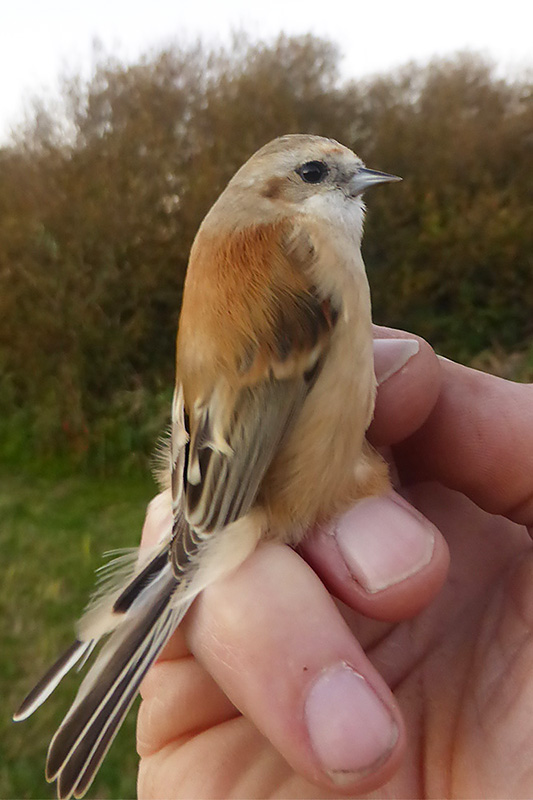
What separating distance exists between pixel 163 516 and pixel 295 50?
5385mm

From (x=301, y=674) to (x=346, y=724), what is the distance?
10cm

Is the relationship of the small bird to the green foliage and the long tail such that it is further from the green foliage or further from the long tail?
the green foliage

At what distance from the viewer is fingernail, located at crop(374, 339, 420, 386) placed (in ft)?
4.32

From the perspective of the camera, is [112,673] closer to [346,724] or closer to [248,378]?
[346,724]

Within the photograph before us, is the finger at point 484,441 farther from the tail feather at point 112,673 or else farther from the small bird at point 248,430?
the tail feather at point 112,673

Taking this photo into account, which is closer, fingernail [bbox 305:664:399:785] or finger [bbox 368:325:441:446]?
fingernail [bbox 305:664:399:785]

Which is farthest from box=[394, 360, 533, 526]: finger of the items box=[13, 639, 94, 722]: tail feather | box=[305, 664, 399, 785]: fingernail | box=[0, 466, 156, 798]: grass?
box=[0, 466, 156, 798]: grass

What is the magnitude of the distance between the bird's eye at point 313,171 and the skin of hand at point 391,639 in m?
0.38

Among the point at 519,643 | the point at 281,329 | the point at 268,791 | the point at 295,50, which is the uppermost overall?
the point at 295,50

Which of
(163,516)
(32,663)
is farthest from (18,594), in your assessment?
(163,516)

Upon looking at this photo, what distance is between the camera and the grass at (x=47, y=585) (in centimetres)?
233

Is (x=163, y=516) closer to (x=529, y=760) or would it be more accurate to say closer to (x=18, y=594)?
(x=529, y=760)

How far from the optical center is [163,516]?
1.27 m

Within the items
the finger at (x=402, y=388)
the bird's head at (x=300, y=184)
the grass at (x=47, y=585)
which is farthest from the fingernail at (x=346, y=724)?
the grass at (x=47, y=585)
